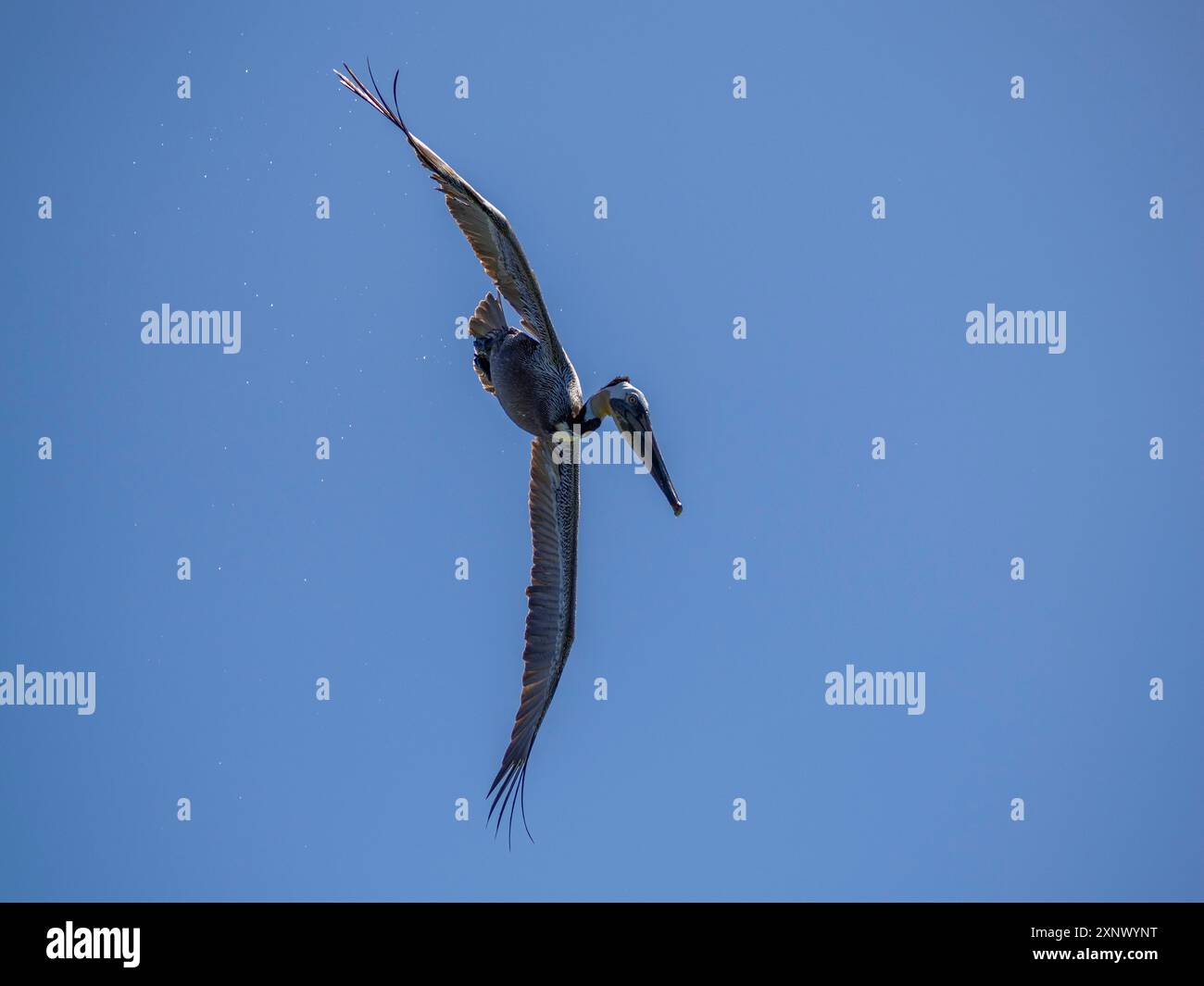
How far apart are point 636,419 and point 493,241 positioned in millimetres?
1812

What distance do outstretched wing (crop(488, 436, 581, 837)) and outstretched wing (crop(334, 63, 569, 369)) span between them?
0.93m

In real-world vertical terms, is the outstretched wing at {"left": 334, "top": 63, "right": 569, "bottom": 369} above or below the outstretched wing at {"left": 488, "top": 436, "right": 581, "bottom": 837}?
above

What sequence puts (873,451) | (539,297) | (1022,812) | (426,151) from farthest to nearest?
1. (1022,812)
2. (873,451)
3. (539,297)
4. (426,151)

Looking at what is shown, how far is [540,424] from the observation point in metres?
12.0

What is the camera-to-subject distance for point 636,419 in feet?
40.3

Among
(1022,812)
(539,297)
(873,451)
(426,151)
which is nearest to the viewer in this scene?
(426,151)

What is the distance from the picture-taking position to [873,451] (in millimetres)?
16312

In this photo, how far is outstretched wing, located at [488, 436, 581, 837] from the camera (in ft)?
39.1

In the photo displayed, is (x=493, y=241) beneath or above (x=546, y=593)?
above

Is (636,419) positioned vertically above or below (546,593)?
above
